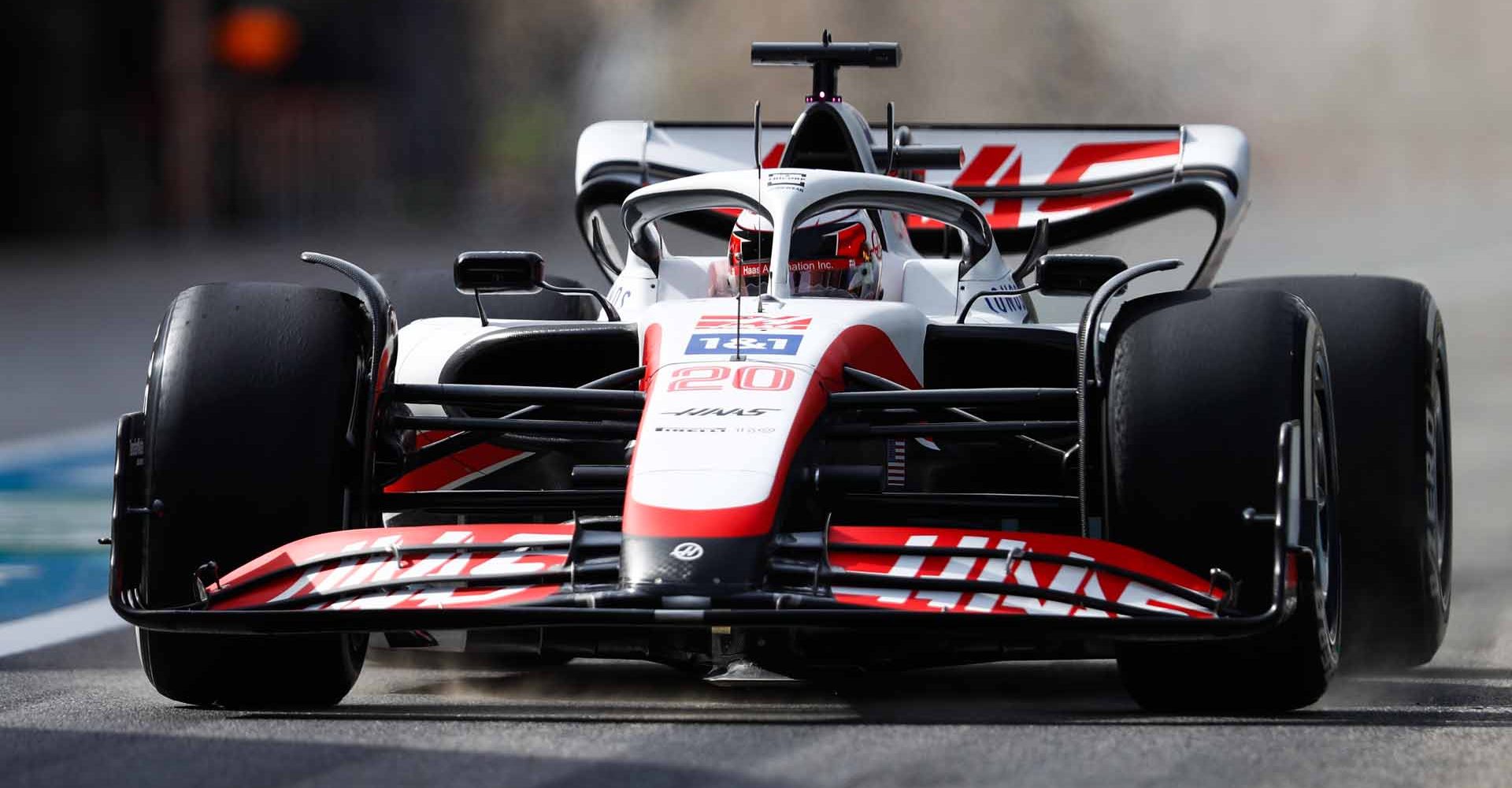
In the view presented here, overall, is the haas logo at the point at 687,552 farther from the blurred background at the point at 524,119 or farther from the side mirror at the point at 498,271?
the blurred background at the point at 524,119

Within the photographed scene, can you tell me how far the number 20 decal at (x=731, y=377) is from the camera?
650 centimetres

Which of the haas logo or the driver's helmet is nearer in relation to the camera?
the haas logo

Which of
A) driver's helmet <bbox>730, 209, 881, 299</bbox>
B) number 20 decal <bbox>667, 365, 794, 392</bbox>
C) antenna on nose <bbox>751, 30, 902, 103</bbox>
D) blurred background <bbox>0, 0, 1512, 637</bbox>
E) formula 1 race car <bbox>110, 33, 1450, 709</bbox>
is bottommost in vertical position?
blurred background <bbox>0, 0, 1512, 637</bbox>

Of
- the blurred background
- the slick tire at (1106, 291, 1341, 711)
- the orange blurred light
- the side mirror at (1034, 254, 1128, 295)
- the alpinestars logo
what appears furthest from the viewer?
the orange blurred light

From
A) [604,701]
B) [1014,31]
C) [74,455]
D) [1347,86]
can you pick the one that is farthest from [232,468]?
[1347,86]

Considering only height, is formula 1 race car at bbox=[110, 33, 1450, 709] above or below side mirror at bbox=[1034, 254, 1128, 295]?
below

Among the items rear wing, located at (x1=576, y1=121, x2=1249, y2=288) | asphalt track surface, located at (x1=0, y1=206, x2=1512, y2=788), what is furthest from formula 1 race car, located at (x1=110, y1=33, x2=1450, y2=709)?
rear wing, located at (x1=576, y1=121, x2=1249, y2=288)

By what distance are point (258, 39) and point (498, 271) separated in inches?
1103

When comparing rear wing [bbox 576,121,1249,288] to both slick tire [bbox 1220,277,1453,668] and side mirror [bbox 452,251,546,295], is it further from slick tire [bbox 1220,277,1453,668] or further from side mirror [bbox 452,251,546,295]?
side mirror [bbox 452,251,546,295]

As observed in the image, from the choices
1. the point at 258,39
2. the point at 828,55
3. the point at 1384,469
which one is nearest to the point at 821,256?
the point at 1384,469

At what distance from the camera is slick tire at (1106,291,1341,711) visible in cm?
603

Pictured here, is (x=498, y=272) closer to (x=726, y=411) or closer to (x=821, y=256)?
(x=821, y=256)

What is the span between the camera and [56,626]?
8.37m

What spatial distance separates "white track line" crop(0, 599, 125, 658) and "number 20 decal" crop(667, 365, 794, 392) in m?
2.39
